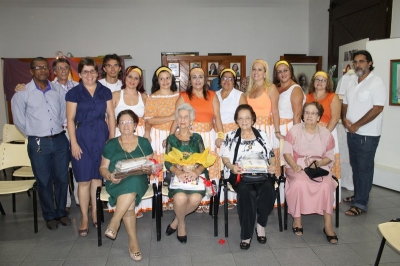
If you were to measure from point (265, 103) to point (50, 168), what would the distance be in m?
2.45

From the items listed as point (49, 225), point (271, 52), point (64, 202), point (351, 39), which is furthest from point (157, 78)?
point (271, 52)

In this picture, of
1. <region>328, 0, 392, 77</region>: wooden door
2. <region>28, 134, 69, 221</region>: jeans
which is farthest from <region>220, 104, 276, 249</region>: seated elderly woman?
<region>328, 0, 392, 77</region>: wooden door

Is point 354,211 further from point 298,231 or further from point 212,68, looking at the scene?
point 212,68

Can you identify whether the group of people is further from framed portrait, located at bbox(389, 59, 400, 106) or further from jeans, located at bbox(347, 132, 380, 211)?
framed portrait, located at bbox(389, 59, 400, 106)

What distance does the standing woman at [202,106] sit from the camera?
3393 millimetres

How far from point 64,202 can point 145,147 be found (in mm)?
1241

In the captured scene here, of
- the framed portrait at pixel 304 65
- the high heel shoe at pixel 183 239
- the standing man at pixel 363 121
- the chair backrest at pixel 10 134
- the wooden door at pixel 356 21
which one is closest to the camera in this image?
the high heel shoe at pixel 183 239

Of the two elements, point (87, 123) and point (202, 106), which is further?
point (202, 106)

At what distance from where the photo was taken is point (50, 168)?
3299 mm

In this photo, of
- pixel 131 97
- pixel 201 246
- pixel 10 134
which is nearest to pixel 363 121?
pixel 201 246

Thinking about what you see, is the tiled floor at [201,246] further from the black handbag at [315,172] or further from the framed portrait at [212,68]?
the framed portrait at [212,68]

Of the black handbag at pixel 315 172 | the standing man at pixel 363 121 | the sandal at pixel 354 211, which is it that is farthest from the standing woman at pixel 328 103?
the black handbag at pixel 315 172

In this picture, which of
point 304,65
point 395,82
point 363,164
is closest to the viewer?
point 363,164

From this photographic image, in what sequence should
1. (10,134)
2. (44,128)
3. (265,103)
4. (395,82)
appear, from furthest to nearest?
1. (10,134)
2. (395,82)
3. (265,103)
4. (44,128)
